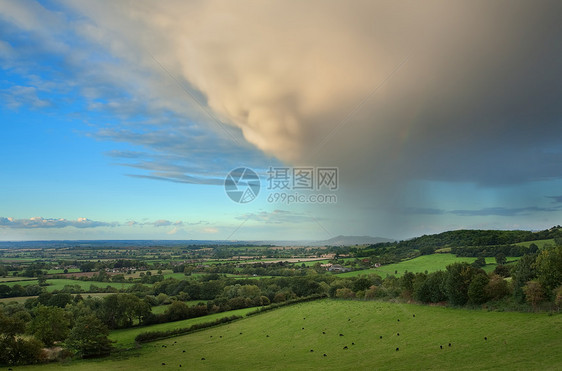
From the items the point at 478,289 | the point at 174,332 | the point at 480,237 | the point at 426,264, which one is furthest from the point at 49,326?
the point at 480,237

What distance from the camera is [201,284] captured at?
102 metres

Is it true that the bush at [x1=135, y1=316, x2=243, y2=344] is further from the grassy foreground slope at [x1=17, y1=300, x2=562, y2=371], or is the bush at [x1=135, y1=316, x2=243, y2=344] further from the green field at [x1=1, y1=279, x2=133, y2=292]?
the green field at [x1=1, y1=279, x2=133, y2=292]

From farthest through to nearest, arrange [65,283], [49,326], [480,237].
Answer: [480,237]
[65,283]
[49,326]

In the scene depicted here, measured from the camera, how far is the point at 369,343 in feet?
127

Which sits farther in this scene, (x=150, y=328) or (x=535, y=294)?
(x=150, y=328)

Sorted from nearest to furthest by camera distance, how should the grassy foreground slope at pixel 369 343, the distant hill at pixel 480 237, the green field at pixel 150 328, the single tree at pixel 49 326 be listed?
the grassy foreground slope at pixel 369 343
the single tree at pixel 49 326
the green field at pixel 150 328
the distant hill at pixel 480 237

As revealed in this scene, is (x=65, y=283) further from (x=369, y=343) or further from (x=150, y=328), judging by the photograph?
(x=369, y=343)

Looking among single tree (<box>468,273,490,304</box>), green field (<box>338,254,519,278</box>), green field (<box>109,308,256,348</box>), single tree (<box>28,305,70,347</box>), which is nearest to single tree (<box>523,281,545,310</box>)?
single tree (<box>468,273,490,304</box>)

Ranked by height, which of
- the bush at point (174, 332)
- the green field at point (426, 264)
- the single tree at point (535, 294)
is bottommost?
the bush at point (174, 332)

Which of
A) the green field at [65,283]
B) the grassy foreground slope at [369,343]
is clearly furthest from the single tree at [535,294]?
the green field at [65,283]

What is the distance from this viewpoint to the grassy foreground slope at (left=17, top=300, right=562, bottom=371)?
89.4 ft

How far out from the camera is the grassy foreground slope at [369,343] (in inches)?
1073

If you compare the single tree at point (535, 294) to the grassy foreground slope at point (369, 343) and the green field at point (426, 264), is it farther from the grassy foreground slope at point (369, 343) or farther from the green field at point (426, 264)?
the green field at point (426, 264)

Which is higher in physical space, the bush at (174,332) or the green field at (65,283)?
the bush at (174,332)
